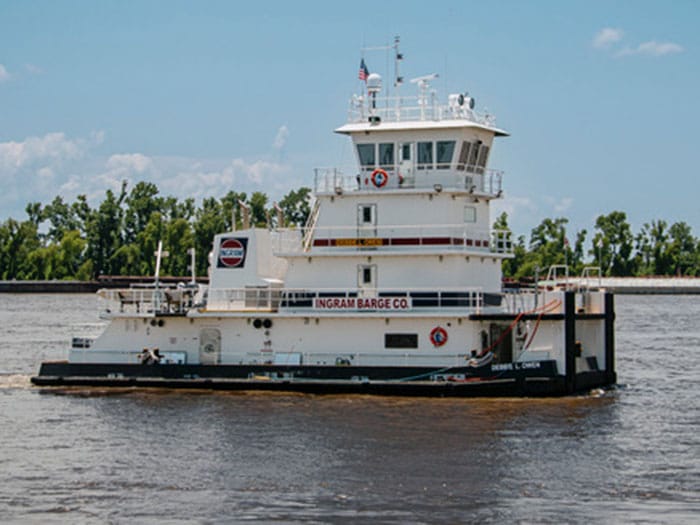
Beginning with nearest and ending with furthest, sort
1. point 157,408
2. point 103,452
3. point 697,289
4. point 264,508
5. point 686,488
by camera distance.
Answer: point 264,508
point 686,488
point 103,452
point 157,408
point 697,289

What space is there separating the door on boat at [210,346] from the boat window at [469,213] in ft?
24.8

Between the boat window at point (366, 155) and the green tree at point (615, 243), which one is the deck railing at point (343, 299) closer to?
the boat window at point (366, 155)

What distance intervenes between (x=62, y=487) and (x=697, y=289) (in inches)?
4692

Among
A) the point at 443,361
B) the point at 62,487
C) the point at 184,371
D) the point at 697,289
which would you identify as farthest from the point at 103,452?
the point at 697,289

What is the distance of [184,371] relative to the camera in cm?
3356

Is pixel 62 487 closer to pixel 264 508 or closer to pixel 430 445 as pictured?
pixel 264 508

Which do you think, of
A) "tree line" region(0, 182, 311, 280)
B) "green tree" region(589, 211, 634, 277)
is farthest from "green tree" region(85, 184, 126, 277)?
"green tree" region(589, 211, 634, 277)

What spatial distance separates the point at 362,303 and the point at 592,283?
326ft

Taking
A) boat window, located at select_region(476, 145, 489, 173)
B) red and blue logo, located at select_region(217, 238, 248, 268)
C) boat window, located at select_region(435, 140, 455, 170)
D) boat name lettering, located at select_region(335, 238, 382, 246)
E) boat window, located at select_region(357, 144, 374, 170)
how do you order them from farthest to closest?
red and blue logo, located at select_region(217, 238, 248, 268)
boat window, located at select_region(476, 145, 489, 173)
boat window, located at select_region(357, 144, 374, 170)
boat window, located at select_region(435, 140, 455, 170)
boat name lettering, located at select_region(335, 238, 382, 246)

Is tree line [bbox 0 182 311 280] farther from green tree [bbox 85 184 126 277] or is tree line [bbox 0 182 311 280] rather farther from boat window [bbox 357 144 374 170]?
boat window [bbox 357 144 374 170]

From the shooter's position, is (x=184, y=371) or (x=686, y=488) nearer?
(x=686, y=488)

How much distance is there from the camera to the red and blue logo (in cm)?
3444

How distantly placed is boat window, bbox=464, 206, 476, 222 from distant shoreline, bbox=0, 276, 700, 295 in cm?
7793

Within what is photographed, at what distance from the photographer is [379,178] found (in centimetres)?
3316
